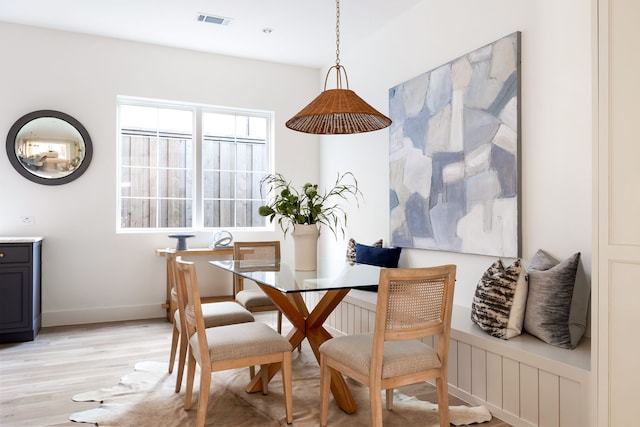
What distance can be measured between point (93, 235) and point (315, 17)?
3.12 metres

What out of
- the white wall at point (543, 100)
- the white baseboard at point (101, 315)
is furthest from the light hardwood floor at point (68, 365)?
the white wall at point (543, 100)

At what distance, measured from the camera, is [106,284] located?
15.4ft

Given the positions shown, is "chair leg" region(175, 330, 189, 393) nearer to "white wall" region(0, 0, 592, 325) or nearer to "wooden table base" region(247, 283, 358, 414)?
"wooden table base" region(247, 283, 358, 414)

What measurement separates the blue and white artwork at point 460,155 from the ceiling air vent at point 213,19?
5.66 ft

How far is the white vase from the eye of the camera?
2992mm

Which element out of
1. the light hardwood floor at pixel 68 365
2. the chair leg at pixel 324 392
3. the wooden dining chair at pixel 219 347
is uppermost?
the wooden dining chair at pixel 219 347

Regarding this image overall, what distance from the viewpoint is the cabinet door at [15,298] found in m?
3.81

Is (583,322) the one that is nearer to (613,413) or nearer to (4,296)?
(613,413)

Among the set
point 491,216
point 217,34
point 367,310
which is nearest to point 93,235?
point 217,34

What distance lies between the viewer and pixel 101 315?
4656 mm

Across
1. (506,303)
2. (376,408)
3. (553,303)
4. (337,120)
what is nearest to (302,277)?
(376,408)

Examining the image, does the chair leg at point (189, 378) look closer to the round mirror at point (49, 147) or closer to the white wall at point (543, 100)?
the white wall at point (543, 100)

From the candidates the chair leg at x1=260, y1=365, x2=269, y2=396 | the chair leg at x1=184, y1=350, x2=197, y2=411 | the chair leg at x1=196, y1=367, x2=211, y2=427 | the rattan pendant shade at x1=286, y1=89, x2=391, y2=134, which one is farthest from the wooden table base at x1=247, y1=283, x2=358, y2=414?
the rattan pendant shade at x1=286, y1=89, x2=391, y2=134

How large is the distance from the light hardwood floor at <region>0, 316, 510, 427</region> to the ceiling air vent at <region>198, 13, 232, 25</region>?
2.99 metres
